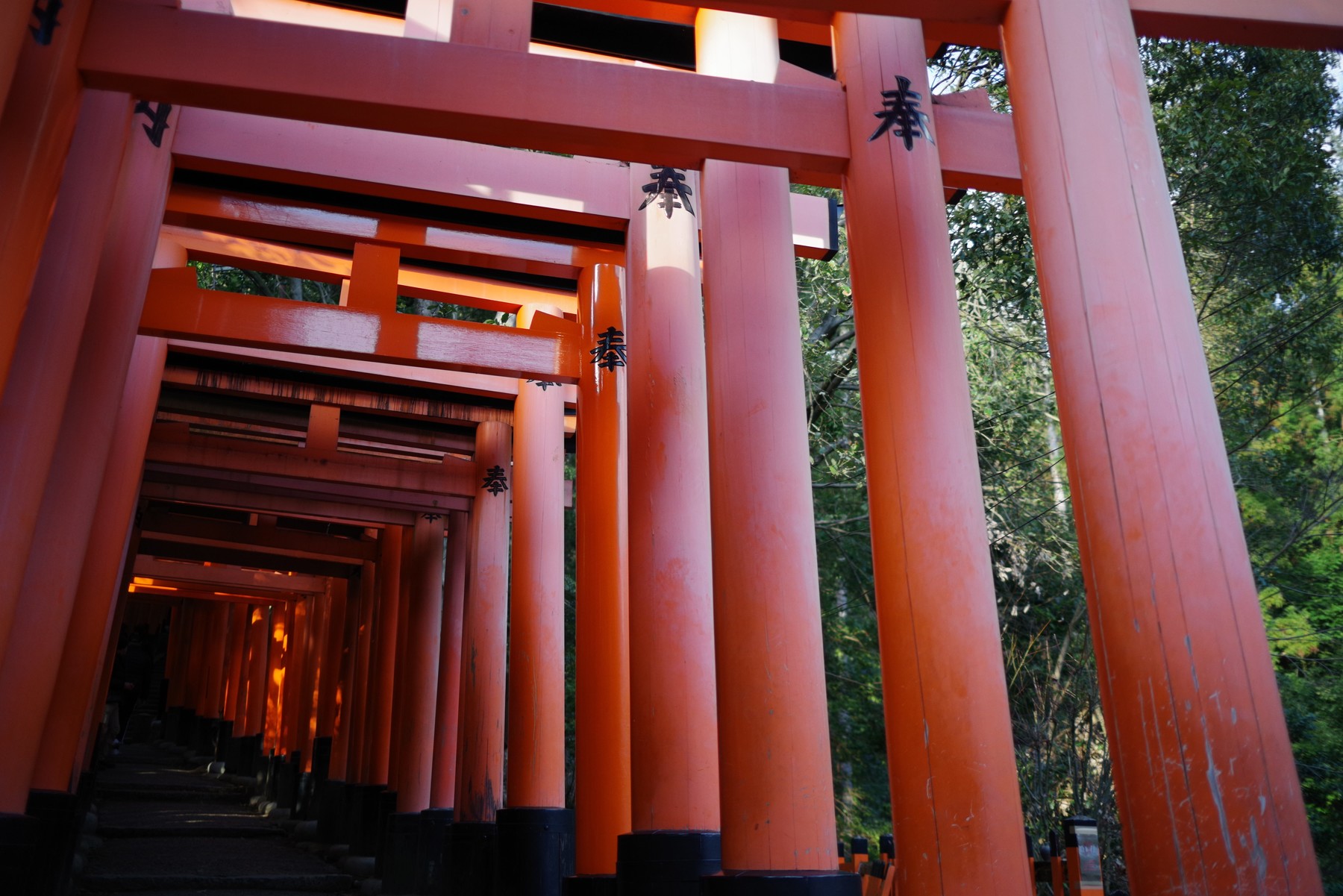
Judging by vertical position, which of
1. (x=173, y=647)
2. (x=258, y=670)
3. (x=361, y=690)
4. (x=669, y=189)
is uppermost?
(x=173, y=647)

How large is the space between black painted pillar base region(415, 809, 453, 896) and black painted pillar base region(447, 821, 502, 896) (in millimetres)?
975

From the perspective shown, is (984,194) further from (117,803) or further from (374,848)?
(117,803)

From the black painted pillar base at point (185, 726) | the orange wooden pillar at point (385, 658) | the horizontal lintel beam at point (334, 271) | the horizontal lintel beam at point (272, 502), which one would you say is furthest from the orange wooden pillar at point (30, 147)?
the black painted pillar base at point (185, 726)

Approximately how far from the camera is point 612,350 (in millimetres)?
7281

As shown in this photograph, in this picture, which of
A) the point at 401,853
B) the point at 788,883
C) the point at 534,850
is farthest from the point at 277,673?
the point at 788,883

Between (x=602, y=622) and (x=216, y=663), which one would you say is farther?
(x=216, y=663)

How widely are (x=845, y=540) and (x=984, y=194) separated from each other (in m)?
5.43

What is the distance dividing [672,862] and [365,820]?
8362mm

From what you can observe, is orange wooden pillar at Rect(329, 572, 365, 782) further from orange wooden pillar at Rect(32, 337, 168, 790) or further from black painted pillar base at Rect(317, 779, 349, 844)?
orange wooden pillar at Rect(32, 337, 168, 790)

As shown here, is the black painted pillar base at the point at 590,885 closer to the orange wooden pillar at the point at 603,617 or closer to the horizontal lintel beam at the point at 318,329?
the orange wooden pillar at the point at 603,617

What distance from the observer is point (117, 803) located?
14.3 m

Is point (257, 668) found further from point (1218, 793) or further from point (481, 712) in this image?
point (1218, 793)

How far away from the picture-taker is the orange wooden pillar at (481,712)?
890 cm

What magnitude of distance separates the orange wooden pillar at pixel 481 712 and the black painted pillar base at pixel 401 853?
118 cm
